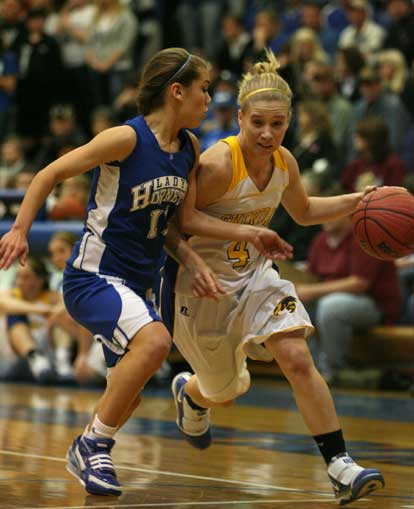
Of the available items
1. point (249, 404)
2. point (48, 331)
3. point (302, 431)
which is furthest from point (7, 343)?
point (302, 431)

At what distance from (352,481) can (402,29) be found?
7920 mm

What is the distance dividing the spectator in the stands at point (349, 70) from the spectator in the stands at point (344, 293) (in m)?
2.22

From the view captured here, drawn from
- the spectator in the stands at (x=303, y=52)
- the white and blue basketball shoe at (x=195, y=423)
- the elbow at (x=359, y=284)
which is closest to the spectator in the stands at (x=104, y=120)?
the spectator in the stands at (x=303, y=52)

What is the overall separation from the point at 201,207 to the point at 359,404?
3.73 meters

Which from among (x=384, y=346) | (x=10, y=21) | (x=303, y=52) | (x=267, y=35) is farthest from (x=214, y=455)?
(x=10, y=21)

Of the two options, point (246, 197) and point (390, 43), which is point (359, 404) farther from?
point (390, 43)

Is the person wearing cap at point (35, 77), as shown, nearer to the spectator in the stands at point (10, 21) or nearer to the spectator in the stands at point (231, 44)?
the spectator in the stands at point (10, 21)

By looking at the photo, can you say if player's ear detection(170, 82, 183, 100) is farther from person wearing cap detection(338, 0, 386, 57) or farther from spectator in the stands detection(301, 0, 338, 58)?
spectator in the stands detection(301, 0, 338, 58)

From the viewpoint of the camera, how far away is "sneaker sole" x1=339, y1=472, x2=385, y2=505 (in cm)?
409

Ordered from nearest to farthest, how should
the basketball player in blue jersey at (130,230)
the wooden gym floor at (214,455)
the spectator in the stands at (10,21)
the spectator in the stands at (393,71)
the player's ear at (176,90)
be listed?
the wooden gym floor at (214,455)
the basketball player in blue jersey at (130,230)
the player's ear at (176,90)
the spectator in the stands at (393,71)
the spectator in the stands at (10,21)

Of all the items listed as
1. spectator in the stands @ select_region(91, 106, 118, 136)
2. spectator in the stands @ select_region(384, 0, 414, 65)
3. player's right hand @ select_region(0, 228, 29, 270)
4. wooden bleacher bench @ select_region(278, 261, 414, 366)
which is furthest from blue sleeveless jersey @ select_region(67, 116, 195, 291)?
spectator in the stands @ select_region(91, 106, 118, 136)

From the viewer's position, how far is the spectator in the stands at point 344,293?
9125mm

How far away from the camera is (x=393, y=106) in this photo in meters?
10.6

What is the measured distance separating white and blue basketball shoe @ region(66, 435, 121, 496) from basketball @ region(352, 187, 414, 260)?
4.51ft
